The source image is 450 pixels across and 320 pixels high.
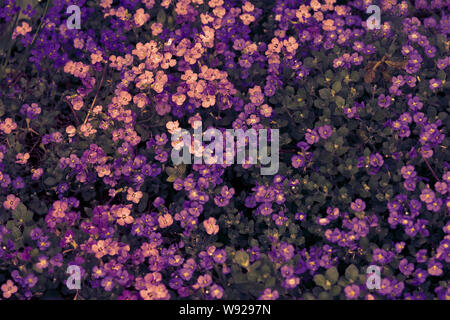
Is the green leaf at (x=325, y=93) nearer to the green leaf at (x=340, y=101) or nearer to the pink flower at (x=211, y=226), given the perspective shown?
the green leaf at (x=340, y=101)

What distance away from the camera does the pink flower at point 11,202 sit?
10.1ft

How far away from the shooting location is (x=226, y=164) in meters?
3.13

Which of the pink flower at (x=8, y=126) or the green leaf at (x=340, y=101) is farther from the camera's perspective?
the pink flower at (x=8, y=126)

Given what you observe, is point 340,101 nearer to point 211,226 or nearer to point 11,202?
point 211,226

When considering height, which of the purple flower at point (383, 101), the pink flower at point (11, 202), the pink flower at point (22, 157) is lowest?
the pink flower at point (11, 202)

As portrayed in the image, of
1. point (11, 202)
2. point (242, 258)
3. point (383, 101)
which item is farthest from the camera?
point (383, 101)

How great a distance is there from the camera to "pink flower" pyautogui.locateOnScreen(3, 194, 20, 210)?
10.1 feet

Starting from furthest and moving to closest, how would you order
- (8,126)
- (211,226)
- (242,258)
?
(8,126)
(211,226)
(242,258)

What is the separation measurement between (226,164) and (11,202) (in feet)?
4.42

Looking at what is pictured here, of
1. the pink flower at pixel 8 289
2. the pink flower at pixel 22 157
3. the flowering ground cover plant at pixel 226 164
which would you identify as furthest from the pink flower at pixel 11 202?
the pink flower at pixel 8 289

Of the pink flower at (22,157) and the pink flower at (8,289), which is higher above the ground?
the pink flower at (22,157)

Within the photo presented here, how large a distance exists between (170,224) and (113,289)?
1.64 ft

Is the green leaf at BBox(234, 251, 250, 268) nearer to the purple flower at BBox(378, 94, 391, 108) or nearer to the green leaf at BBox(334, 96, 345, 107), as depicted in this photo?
the green leaf at BBox(334, 96, 345, 107)

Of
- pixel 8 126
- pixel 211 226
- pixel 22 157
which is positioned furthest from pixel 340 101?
pixel 8 126
